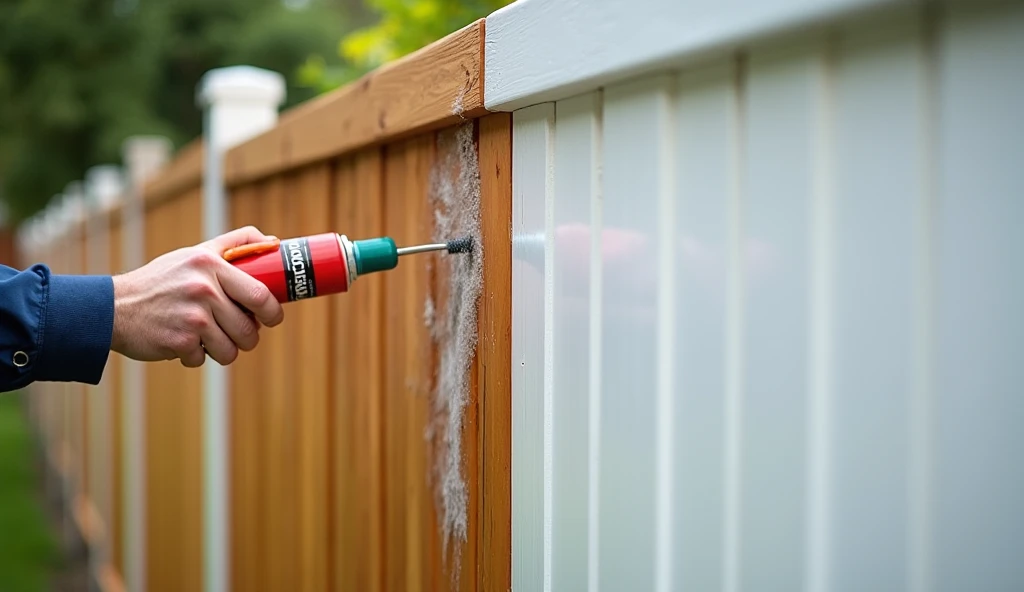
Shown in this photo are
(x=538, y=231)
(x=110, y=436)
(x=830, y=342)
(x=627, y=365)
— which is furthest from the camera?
(x=110, y=436)

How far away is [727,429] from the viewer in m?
0.92

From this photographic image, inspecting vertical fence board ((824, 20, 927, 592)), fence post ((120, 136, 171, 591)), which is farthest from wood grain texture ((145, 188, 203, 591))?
vertical fence board ((824, 20, 927, 592))

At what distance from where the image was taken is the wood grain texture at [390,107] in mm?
1369

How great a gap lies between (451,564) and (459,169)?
600mm

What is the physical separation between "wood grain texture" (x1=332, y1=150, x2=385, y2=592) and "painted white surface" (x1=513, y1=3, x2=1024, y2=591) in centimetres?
70

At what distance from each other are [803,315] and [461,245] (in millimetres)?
702

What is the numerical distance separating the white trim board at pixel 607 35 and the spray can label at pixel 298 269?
16.9 inches

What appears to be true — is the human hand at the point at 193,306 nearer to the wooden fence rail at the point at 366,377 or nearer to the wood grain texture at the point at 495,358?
the wooden fence rail at the point at 366,377

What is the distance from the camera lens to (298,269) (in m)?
1.55

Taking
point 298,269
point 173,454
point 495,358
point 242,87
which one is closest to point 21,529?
point 173,454

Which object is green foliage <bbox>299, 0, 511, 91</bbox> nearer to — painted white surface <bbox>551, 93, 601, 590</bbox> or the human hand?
the human hand

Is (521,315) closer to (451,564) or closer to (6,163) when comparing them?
(451,564)

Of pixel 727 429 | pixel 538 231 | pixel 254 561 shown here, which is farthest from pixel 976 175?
pixel 254 561

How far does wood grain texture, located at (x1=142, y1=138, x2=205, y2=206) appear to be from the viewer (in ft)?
10.8
